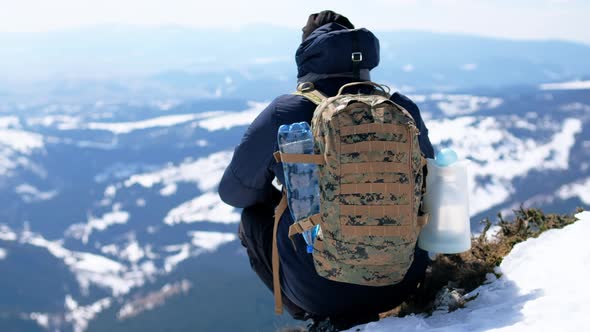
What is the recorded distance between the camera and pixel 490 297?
4.80 metres

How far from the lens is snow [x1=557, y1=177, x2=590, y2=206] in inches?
6698

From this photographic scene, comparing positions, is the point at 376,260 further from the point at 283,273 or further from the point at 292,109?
the point at 292,109

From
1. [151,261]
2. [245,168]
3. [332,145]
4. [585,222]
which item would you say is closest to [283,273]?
[245,168]

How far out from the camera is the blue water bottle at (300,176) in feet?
13.2

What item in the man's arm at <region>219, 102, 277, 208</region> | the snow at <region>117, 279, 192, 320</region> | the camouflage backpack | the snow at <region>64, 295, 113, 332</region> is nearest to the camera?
the camouflage backpack

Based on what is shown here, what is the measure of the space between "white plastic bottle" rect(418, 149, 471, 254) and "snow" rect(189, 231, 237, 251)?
555 ft

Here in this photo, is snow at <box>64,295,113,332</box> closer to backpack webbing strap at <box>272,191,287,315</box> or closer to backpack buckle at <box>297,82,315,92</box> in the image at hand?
backpack webbing strap at <box>272,191,287,315</box>

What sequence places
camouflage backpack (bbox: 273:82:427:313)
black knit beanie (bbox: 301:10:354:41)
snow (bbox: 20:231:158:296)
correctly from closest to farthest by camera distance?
camouflage backpack (bbox: 273:82:427:313), black knit beanie (bbox: 301:10:354:41), snow (bbox: 20:231:158:296)

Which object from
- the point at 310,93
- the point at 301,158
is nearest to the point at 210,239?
Result: the point at 310,93

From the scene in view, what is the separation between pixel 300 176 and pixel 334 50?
0.96m

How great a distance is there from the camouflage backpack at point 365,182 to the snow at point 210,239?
170 meters

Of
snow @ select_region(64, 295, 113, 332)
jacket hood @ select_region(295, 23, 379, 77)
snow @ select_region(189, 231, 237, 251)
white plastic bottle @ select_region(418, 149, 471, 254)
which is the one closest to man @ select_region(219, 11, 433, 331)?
jacket hood @ select_region(295, 23, 379, 77)

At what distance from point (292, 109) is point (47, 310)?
479ft

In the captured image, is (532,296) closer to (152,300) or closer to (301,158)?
(301,158)
